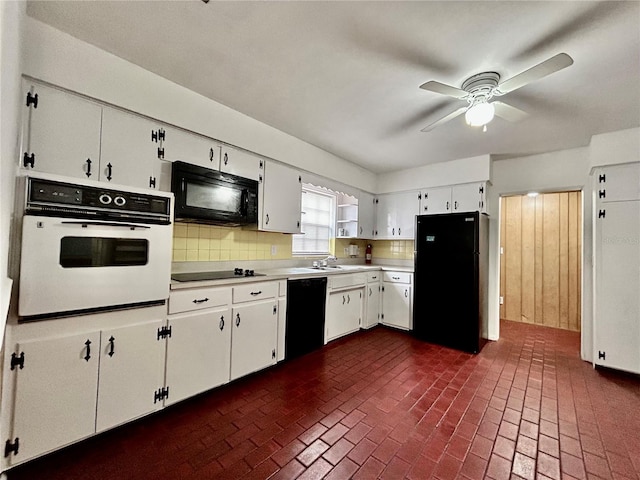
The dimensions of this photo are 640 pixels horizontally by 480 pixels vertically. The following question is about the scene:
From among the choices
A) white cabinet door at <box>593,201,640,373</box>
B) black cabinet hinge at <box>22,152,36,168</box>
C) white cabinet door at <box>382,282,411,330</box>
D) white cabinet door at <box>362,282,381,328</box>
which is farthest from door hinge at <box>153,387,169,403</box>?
white cabinet door at <box>593,201,640,373</box>

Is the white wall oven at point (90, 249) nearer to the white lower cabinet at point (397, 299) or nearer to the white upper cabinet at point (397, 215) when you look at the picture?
the white lower cabinet at point (397, 299)

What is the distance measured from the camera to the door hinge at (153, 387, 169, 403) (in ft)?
6.14

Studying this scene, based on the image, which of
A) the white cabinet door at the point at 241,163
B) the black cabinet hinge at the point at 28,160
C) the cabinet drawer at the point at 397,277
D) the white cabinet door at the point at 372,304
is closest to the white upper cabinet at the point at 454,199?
the cabinet drawer at the point at 397,277

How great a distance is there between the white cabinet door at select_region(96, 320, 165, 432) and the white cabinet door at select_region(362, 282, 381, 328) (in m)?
2.75

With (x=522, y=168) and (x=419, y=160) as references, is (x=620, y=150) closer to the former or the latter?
(x=522, y=168)

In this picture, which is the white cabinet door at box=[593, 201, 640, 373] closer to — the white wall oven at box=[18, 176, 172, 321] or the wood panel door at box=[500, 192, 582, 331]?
the wood panel door at box=[500, 192, 582, 331]

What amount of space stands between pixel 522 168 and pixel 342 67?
3.11 metres

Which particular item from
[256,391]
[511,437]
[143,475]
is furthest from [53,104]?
[511,437]

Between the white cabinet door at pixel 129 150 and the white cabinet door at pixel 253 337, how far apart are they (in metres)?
1.27

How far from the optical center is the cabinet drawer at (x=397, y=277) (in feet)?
13.0

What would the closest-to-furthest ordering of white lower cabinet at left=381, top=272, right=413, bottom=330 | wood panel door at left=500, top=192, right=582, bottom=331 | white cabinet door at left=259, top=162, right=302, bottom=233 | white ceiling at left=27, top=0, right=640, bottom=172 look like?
1. white ceiling at left=27, top=0, right=640, bottom=172
2. white cabinet door at left=259, top=162, right=302, bottom=233
3. white lower cabinet at left=381, top=272, right=413, bottom=330
4. wood panel door at left=500, top=192, right=582, bottom=331

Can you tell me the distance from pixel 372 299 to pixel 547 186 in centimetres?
272

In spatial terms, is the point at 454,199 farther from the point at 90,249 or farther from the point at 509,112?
the point at 90,249

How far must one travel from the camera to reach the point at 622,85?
2.08 metres
